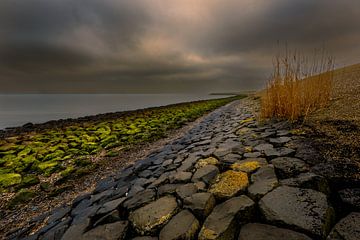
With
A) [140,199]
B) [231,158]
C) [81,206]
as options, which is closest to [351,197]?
[231,158]

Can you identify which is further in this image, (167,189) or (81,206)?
(81,206)

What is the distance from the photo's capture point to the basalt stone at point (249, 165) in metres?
2.37

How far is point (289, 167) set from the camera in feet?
7.10

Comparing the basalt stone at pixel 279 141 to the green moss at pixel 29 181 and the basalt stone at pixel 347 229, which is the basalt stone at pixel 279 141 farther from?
the green moss at pixel 29 181

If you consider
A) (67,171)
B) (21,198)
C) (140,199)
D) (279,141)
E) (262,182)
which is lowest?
(21,198)

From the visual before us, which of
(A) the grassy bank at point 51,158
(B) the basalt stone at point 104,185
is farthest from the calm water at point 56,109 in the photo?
(B) the basalt stone at point 104,185

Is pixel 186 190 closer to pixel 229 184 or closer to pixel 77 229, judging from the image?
pixel 229 184

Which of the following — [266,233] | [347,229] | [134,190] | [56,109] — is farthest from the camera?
[56,109]

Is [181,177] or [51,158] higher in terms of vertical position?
[181,177]

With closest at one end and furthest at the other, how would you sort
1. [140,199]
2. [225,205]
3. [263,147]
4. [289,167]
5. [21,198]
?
[225,205] < [289,167] < [140,199] < [263,147] < [21,198]

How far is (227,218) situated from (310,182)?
2.87 feet

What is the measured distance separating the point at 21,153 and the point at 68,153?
62.1 inches

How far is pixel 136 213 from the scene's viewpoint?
82.4 inches

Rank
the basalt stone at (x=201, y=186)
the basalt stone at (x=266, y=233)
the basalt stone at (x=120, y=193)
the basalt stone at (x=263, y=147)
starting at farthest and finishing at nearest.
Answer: the basalt stone at (x=263, y=147)
the basalt stone at (x=120, y=193)
the basalt stone at (x=201, y=186)
the basalt stone at (x=266, y=233)
